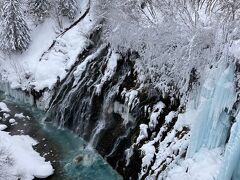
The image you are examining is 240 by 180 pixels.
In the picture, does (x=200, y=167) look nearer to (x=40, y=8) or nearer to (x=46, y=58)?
(x=46, y=58)

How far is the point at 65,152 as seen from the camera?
684 inches

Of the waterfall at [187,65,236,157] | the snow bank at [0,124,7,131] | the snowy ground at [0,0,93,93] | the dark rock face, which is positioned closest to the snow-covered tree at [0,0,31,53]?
the snowy ground at [0,0,93,93]

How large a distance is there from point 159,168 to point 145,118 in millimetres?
3078

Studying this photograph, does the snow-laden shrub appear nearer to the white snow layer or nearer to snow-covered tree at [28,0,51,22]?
the white snow layer

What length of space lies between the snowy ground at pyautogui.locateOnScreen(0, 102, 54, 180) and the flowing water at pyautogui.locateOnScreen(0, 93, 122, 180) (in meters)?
0.41

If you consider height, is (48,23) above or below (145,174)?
above

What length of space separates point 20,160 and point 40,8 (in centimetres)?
1569

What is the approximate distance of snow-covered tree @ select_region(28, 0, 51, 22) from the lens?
91.7ft

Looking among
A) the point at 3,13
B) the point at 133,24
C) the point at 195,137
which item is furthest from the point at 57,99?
the point at 195,137

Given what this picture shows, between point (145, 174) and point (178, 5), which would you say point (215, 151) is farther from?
point (178, 5)

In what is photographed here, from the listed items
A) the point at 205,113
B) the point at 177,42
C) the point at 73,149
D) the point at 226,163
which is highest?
the point at 177,42

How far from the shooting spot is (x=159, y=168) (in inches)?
503

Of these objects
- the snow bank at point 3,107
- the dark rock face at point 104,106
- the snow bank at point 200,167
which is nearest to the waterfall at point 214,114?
the snow bank at point 200,167

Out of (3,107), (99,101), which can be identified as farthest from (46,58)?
(99,101)
